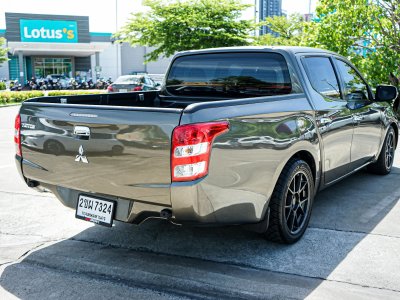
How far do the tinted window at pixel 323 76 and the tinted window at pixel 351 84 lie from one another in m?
0.23

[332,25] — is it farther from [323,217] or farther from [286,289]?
[286,289]

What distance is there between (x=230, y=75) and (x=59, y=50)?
49.4m

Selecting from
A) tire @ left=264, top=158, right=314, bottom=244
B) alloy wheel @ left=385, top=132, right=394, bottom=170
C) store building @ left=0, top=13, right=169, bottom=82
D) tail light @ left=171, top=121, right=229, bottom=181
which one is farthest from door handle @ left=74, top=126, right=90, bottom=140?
store building @ left=0, top=13, right=169, bottom=82

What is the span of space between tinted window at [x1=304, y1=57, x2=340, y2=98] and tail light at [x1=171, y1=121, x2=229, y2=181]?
186cm

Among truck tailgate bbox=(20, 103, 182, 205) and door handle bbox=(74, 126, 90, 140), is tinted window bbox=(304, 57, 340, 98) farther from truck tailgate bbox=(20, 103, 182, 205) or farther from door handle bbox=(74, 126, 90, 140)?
door handle bbox=(74, 126, 90, 140)

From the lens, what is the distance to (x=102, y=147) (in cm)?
328

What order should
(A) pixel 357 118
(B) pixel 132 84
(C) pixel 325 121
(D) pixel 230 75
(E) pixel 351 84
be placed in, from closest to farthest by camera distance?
(C) pixel 325 121, (D) pixel 230 75, (A) pixel 357 118, (E) pixel 351 84, (B) pixel 132 84

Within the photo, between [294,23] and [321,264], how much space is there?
2258cm

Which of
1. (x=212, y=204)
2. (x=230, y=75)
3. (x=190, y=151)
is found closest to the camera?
(x=190, y=151)

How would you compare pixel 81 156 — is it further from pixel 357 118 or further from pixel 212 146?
pixel 357 118

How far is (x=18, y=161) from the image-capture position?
3898 mm

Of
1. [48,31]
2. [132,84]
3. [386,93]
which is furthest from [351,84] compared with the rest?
[48,31]

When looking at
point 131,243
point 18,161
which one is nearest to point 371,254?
point 131,243

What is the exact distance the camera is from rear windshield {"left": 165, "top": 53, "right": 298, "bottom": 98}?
172 inches
